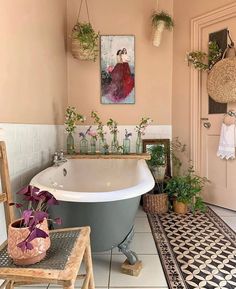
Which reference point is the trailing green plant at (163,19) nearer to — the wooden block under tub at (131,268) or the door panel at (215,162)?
the door panel at (215,162)

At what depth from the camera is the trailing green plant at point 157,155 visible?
125 inches

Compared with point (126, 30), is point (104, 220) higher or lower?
lower

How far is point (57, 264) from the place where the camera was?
92 centimetres

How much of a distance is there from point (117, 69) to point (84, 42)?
592 millimetres

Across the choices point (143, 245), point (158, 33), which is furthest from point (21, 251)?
point (158, 33)

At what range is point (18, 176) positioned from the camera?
1777 mm

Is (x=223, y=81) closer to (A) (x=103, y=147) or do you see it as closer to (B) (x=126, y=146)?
(B) (x=126, y=146)

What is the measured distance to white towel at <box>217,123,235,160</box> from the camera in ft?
9.20

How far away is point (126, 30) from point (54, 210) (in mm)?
2688

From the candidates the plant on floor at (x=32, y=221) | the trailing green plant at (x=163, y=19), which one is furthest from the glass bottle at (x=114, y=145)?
the plant on floor at (x=32, y=221)

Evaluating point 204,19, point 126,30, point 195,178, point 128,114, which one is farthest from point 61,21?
point 195,178

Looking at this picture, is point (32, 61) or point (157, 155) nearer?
point (32, 61)

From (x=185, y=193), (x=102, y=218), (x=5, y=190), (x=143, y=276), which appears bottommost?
(x=143, y=276)

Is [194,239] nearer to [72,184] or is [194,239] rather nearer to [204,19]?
[72,184]
